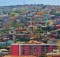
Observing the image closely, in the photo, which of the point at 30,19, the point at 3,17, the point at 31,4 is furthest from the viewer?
the point at 31,4

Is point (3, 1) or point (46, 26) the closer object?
point (46, 26)

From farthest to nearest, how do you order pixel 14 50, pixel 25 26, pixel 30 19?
pixel 30 19 → pixel 25 26 → pixel 14 50

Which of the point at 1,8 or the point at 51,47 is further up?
the point at 1,8

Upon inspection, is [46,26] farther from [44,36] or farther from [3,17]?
[3,17]

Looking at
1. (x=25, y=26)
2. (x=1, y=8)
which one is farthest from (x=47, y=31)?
(x=1, y=8)

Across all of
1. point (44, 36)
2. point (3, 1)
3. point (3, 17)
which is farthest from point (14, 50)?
point (3, 1)

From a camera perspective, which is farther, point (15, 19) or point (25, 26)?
point (15, 19)

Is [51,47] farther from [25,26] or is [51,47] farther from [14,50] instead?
[25,26]

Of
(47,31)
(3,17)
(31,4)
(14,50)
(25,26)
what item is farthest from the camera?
(31,4)

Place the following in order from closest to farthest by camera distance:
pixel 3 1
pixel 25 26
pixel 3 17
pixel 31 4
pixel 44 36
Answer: pixel 44 36 → pixel 25 26 → pixel 3 17 → pixel 3 1 → pixel 31 4

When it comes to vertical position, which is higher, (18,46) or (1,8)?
(1,8)
